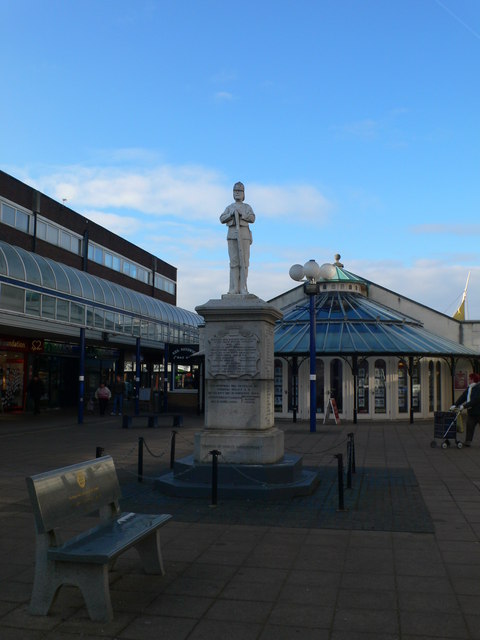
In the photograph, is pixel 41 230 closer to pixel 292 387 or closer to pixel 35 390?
pixel 35 390

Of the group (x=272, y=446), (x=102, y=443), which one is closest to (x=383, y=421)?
(x=102, y=443)

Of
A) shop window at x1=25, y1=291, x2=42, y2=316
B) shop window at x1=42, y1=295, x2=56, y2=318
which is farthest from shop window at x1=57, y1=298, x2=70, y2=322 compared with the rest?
shop window at x1=25, y1=291, x2=42, y2=316

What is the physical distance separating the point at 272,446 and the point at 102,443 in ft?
28.5

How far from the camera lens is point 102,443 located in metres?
17.9

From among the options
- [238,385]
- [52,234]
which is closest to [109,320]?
[52,234]

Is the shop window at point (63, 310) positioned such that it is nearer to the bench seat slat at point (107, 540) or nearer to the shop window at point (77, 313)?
the shop window at point (77, 313)

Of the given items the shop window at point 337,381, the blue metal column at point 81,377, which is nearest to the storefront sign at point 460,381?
the shop window at point 337,381

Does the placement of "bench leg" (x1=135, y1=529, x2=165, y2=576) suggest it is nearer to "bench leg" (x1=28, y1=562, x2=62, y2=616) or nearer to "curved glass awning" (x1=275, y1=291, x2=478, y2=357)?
"bench leg" (x1=28, y1=562, x2=62, y2=616)

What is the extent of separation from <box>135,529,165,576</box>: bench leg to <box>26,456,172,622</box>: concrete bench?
0.27m

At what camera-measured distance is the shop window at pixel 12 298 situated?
2194cm

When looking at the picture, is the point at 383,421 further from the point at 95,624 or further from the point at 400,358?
the point at 95,624

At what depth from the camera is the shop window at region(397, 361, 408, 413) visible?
26656 millimetres

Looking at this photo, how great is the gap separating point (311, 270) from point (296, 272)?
605 millimetres

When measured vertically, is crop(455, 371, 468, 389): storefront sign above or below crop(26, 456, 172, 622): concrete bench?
above
